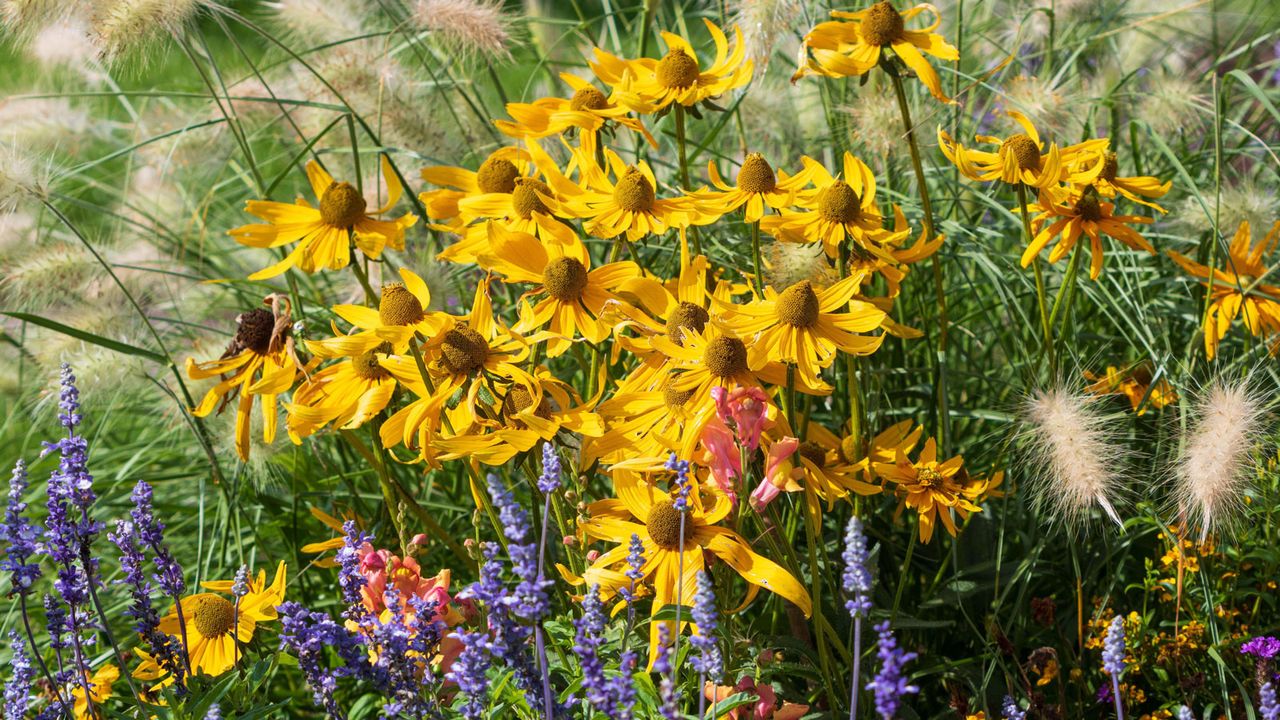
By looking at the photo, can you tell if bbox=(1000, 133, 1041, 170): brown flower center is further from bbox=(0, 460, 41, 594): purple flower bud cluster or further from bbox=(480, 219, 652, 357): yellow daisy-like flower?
bbox=(0, 460, 41, 594): purple flower bud cluster

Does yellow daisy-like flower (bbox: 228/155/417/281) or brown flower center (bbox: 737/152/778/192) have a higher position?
brown flower center (bbox: 737/152/778/192)

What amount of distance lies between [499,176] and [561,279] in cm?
46

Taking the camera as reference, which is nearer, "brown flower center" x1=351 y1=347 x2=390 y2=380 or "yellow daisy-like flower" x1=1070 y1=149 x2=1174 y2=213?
"brown flower center" x1=351 y1=347 x2=390 y2=380

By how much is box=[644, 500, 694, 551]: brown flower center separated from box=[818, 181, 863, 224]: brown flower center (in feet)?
2.21

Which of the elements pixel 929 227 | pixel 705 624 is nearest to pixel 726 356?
pixel 705 624

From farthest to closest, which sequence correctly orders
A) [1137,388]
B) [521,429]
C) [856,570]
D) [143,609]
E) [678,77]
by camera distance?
[1137,388]
[678,77]
[521,429]
[143,609]
[856,570]

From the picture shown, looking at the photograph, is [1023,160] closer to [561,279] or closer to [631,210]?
[631,210]

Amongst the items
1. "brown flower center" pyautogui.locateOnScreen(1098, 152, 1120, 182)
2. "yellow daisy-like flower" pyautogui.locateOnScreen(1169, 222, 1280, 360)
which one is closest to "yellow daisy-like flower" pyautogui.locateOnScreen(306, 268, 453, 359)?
"brown flower center" pyautogui.locateOnScreen(1098, 152, 1120, 182)

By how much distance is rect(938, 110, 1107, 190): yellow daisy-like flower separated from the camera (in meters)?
2.42

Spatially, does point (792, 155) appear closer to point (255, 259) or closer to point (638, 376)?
point (638, 376)

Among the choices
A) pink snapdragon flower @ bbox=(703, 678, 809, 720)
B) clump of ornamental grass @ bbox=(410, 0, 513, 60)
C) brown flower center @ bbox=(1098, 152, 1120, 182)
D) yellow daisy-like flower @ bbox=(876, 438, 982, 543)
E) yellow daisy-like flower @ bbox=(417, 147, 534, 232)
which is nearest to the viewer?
pink snapdragon flower @ bbox=(703, 678, 809, 720)

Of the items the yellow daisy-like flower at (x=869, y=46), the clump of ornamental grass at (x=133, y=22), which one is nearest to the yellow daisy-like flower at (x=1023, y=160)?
the yellow daisy-like flower at (x=869, y=46)

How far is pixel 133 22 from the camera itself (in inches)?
110

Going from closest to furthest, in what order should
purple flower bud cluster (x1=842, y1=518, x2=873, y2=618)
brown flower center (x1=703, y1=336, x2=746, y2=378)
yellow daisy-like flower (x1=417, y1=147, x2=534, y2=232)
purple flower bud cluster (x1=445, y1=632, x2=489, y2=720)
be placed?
purple flower bud cluster (x1=842, y1=518, x2=873, y2=618) → purple flower bud cluster (x1=445, y1=632, x2=489, y2=720) → brown flower center (x1=703, y1=336, x2=746, y2=378) → yellow daisy-like flower (x1=417, y1=147, x2=534, y2=232)
